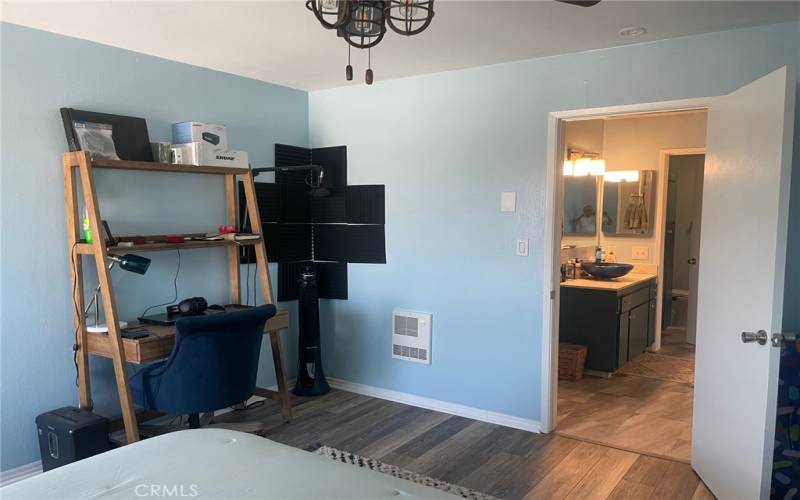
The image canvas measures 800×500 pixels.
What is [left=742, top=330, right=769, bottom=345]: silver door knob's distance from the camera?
2.24 metres

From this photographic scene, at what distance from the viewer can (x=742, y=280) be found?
8.03 ft

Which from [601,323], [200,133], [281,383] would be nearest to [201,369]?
[281,383]

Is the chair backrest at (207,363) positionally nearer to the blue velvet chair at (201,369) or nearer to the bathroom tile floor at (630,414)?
the blue velvet chair at (201,369)

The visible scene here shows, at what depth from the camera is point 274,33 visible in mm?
2893

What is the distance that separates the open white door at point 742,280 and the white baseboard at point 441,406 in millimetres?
981

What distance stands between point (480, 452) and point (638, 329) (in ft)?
8.20

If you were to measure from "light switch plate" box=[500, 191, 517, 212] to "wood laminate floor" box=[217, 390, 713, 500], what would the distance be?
1.38m

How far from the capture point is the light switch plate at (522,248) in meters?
3.47

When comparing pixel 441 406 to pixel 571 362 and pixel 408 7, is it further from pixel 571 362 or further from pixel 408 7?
pixel 408 7

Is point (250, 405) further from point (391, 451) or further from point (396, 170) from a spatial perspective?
point (396, 170)

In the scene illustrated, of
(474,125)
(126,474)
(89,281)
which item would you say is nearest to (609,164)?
(474,125)

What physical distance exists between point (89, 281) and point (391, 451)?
6.33 ft

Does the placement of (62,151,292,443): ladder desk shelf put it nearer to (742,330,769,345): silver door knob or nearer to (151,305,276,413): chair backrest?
(151,305,276,413): chair backrest

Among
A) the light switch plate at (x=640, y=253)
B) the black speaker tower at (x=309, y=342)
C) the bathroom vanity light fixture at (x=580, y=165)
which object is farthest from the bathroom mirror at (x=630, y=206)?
the black speaker tower at (x=309, y=342)
